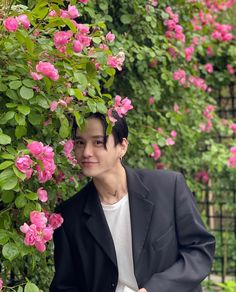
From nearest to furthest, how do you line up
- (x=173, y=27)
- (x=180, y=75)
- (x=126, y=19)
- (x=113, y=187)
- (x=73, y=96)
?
(x=73, y=96) → (x=113, y=187) → (x=126, y=19) → (x=173, y=27) → (x=180, y=75)

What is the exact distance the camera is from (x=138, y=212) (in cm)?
272

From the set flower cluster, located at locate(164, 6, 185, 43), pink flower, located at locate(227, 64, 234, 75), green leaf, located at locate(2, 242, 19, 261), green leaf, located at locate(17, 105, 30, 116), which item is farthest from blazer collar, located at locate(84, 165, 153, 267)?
pink flower, located at locate(227, 64, 234, 75)

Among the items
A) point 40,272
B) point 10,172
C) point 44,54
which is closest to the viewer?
point 10,172

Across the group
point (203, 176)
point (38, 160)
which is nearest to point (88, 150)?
point (38, 160)

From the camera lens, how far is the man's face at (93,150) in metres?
2.64

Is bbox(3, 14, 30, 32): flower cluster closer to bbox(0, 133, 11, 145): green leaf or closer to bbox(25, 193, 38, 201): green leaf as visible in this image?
bbox(0, 133, 11, 145): green leaf

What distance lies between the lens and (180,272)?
265 cm

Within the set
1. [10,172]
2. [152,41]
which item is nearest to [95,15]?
[152,41]

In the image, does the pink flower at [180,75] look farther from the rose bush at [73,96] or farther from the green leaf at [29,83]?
the green leaf at [29,83]

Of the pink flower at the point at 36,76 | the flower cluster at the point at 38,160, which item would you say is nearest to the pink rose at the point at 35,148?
the flower cluster at the point at 38,160

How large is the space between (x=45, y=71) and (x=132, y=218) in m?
0.73

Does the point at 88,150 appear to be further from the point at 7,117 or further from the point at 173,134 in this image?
the point at 173,134

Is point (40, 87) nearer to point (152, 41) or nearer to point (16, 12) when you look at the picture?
point (16, 12)

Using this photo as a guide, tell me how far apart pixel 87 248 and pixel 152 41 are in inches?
56.6
